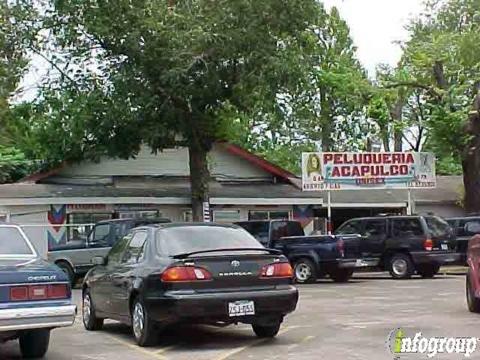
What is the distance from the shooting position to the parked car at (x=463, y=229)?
1007 inches

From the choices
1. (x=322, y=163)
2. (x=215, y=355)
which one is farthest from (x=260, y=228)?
(x=215, y=355)

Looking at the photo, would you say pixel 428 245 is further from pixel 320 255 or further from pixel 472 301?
pixel 472 301

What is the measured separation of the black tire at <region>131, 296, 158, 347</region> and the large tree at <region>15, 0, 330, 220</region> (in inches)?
553

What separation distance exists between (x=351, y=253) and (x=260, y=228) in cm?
283

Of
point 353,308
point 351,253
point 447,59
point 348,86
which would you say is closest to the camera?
point 353,308

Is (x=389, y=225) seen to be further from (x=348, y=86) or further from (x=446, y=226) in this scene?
(x=348, y=86)

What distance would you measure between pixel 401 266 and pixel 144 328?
49.2ft

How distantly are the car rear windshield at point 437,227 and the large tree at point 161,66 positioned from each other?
5610 millimetres

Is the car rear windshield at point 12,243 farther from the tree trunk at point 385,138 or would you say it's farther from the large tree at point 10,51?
the tree trunk at point 385,138

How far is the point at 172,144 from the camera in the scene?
27.2 meters

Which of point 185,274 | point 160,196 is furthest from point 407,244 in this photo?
point 185,274

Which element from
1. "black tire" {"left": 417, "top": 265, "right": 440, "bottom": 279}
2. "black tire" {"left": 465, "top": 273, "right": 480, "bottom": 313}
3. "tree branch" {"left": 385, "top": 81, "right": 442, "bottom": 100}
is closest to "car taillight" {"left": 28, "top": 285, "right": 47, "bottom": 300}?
"black tire" {"left": 465, "top": 273, "right": 480, "bottom": 313}

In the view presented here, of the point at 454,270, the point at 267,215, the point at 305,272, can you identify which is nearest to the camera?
the point at 305,272

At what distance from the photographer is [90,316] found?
13469 millimetres
